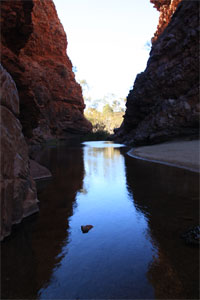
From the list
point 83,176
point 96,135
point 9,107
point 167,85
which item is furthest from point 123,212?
point 96,135

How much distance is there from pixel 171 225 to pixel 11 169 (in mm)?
2902

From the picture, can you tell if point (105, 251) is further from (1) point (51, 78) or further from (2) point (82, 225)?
(1) point (51, 78)

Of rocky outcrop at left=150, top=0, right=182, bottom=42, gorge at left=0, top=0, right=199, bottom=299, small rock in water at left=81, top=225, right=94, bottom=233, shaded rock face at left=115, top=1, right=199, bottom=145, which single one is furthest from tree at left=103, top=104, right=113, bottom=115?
small rock in water at left=81, top=225, right=94, bottom=233

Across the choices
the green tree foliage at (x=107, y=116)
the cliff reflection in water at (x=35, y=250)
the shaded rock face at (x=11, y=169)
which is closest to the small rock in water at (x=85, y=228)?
the cliff reflection in water at (x=35, y=250)

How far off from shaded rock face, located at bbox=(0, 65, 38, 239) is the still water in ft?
0.81

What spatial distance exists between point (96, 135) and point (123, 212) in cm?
5212

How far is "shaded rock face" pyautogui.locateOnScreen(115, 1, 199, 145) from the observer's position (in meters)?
18.4

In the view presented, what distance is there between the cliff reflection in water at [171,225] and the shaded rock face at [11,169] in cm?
228

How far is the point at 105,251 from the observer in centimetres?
258

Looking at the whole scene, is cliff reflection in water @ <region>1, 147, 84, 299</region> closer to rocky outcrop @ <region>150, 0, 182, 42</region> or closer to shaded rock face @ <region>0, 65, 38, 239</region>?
shaded rock face @ <region>0, 65, 38, 239</region>

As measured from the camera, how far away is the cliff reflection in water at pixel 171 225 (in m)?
1.94

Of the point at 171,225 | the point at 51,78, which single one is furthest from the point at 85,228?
the point at 51,78

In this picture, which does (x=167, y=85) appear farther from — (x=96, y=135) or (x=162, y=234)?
(x=96, y=135)

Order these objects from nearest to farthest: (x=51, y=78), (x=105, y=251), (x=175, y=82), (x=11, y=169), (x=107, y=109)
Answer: (x=105, y=251) < (x=11, y=169) < (x=175, y=82) < (x=51, y=78) < (x=107, y=109)
